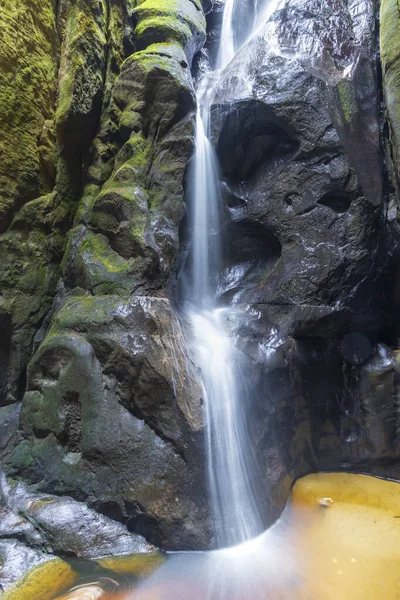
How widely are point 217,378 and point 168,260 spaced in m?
1.63

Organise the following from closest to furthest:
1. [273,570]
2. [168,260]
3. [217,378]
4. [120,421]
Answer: [273,570]
[120,421]
[217,378]
[168,260]

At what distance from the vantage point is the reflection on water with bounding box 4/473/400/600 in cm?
299

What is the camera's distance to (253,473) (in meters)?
4.20

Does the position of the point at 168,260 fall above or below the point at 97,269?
above

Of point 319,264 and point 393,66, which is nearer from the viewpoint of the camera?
point 393,66

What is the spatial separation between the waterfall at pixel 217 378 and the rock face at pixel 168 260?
0.20 meters

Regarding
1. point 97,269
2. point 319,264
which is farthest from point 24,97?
point 319,264

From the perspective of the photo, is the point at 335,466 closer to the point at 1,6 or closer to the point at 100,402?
the point at 100,402

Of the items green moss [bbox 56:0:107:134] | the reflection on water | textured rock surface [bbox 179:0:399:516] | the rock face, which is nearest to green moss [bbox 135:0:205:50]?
the rock face

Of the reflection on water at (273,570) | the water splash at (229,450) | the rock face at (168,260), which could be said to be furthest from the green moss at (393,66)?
the reflection on water at (273,570)

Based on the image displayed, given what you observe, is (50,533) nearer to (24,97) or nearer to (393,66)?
(24,97)

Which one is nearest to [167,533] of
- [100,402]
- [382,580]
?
[100,402]

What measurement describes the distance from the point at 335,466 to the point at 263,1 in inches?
409

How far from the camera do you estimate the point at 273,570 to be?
335 centimetres
